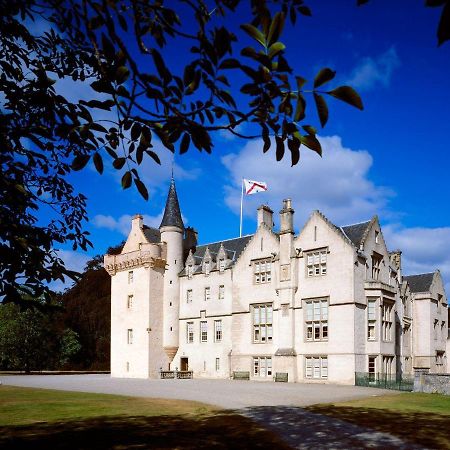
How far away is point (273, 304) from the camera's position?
42.2 m

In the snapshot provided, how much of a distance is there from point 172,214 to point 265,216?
9522 millimetres

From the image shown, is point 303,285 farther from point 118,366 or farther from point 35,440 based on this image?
point 35,440

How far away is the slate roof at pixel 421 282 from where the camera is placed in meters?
51.4

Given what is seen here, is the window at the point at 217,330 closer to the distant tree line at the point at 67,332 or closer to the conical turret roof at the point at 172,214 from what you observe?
the conical turret roof at the point at 172,214

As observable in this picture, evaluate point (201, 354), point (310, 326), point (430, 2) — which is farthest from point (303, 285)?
point (430, 2)

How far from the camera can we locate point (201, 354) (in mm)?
47031

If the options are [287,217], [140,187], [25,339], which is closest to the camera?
[140,187]

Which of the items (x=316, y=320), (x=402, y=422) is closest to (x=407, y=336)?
(x=316, y=320)

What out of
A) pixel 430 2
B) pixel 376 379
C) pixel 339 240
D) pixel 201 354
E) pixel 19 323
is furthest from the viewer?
pixel 19 323

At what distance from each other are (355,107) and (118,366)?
1900 inches

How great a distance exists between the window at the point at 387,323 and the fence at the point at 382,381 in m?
2.94

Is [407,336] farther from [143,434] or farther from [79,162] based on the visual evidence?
[79,162]

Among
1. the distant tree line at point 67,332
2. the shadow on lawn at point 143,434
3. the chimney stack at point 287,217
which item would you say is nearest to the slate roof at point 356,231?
the chimney stack at point 287,217

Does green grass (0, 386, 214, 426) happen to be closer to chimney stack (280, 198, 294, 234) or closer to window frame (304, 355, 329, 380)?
window frame (304, 355, 329, 380)
